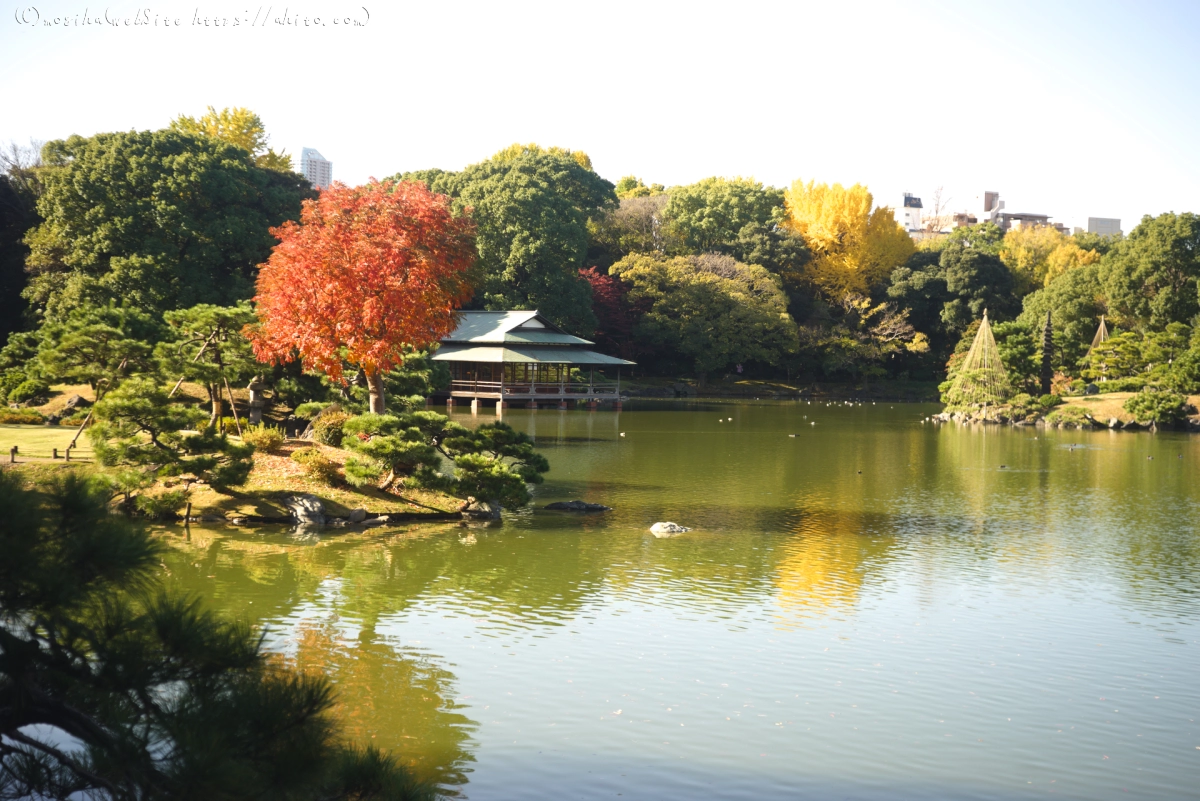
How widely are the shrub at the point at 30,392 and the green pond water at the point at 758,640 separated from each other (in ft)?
35.1

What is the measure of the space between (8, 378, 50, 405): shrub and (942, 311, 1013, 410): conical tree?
109 ft

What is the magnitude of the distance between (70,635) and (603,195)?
55.0 m

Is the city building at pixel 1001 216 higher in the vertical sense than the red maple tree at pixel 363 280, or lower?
higher

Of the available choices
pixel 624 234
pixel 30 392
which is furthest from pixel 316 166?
pixel 30 392

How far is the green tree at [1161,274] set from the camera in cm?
4678

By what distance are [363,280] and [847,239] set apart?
4804 cm

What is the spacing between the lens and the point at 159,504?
14.6 metres

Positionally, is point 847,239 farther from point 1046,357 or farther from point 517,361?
point 517,361

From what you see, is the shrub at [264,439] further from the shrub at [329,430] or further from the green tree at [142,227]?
the green tree at [142,227]

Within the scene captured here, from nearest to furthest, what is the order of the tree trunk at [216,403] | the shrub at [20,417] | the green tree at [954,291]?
1. the tree trunk at [216,403]
2. the shrub at [20,417]
3. the green tree at [954,291]

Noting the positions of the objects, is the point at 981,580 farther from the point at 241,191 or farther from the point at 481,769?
the point at 241,191

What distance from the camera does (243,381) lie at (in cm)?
1933

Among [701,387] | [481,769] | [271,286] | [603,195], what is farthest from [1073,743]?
[603,195]

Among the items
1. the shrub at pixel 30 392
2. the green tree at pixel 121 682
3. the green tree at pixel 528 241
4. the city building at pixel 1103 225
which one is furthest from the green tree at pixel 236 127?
the city building at pixel 1103 225
